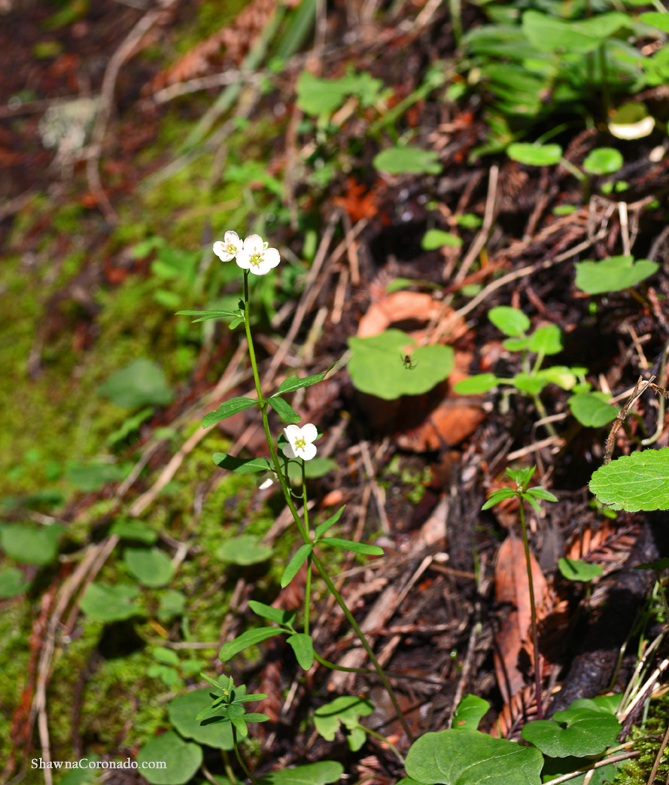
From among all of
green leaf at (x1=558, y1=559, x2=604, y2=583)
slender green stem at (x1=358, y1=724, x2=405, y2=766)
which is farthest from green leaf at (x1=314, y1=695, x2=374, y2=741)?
green leaf at (x1=558, y1=559, x2=604, y2=583)

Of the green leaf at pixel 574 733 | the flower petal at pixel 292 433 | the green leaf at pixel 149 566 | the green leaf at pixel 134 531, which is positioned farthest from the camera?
the green leaf at pixel 134 531

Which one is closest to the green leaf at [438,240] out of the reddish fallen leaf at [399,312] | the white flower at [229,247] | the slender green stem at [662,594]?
the reddish fallen leaf at [399,312]

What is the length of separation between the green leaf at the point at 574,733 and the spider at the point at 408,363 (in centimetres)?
107

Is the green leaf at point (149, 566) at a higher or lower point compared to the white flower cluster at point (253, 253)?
lower

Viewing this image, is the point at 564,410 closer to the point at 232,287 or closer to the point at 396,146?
the point at 396,146

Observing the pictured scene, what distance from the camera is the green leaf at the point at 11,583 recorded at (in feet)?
8.03

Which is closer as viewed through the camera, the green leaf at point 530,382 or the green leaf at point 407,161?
the green leaf at point 530,382

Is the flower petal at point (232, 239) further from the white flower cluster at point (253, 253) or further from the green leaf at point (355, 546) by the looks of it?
the green leaf at point (355, 546)

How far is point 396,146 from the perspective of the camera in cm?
260

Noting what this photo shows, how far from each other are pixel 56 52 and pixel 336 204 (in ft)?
16.6

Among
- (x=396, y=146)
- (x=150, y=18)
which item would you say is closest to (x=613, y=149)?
(x=396, y=146)

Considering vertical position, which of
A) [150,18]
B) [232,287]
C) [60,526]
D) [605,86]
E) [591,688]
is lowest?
[60,526]

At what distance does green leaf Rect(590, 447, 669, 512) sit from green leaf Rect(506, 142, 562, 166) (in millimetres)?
1252

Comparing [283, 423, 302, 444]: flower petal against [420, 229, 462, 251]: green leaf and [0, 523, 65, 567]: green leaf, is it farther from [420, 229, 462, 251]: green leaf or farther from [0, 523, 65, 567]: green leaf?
[0, 523, 65, 567]: green leaf
